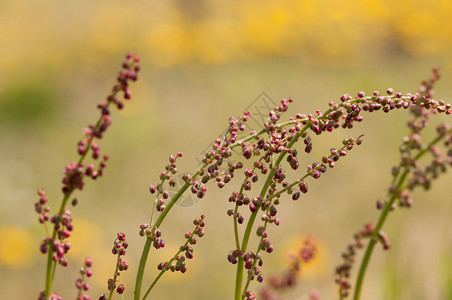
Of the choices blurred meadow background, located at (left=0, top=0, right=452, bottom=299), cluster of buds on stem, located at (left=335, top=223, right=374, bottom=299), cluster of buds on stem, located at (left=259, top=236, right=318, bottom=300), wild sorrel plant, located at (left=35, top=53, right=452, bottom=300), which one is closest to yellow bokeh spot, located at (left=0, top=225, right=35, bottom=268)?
blurred meadow background, located at (left=0, top=0, right=452, bottom=299)

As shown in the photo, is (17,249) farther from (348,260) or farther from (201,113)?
(348,260)

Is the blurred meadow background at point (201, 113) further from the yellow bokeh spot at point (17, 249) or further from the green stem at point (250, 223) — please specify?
the green stem at point (250, 223)

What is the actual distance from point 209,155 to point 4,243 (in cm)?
367

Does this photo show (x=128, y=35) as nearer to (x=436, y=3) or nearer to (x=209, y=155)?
(x=436, y=3)

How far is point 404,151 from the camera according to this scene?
1.16 metres

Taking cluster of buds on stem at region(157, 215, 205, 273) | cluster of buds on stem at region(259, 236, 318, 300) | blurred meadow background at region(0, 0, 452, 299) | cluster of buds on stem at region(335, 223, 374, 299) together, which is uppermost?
blurred meadow background at region(0, 0, 452, 299)

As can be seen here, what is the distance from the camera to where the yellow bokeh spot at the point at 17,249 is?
4598 mm

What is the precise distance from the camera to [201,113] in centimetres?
712

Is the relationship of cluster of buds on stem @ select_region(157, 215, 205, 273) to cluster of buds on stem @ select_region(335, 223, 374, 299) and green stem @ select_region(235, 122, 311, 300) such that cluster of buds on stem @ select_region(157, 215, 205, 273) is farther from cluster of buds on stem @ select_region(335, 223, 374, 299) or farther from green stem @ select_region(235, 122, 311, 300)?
cluster of buds on stem @ select_region(335, 223, 374, 299)

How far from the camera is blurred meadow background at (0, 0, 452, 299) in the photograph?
15.5 feet

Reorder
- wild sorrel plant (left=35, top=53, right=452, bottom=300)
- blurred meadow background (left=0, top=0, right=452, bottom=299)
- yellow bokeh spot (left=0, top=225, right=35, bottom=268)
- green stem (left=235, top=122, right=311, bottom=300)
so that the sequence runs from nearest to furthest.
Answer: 1. wild sorrel plant (left=35, top=53, right=452, bottom=300)
2. green stem (left=235, top=122, right=311, bottom=300)
3. yellow bokeh spot (left=0, top=225, right=35, bottom=268)
4. blurred meadow background (left=0, top=0, right=452, bottom=299)

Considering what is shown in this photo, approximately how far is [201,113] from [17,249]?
9.56ft

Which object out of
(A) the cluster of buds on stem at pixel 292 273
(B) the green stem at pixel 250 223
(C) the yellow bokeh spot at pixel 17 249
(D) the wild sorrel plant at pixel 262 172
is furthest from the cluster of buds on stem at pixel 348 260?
(C) the yellow bokeh spot at pixel 17 249

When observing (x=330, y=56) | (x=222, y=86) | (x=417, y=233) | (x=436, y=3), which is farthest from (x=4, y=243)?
(x=436, y=3)
